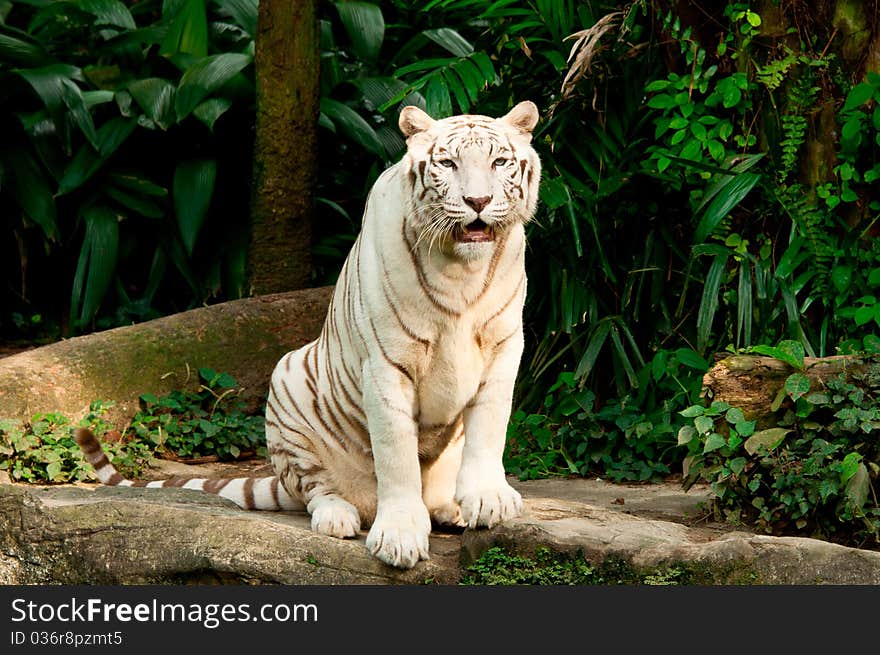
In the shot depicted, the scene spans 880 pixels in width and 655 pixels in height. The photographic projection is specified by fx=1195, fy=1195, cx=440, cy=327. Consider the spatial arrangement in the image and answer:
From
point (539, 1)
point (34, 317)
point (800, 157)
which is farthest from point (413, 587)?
point (34, 317)

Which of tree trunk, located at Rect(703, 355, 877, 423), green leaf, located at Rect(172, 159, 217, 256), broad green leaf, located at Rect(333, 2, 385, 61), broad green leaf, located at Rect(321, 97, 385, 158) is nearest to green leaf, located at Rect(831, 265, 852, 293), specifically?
tree trunk, located at Rect(703, 355, 877, 423)

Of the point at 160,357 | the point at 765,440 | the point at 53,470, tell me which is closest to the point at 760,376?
the point at 765,440

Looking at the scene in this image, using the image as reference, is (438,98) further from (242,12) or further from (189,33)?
(242,12)

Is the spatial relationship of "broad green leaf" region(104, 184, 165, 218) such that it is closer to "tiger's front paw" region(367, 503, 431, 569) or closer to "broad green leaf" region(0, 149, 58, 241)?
"broad green leaf" region(0, 149, 58, 241)

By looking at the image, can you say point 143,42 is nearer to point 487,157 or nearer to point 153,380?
point 153,380

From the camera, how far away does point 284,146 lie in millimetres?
7023

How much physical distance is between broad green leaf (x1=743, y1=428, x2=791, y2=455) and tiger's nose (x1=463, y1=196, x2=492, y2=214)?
1554mm

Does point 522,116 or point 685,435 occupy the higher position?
point 522,116

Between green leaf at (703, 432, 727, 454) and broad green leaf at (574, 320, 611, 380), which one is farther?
broad green leaf at (574, 320, 611, 380)

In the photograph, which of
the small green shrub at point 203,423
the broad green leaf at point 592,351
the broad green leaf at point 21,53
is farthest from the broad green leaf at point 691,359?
the broad green leaf at point 21,53

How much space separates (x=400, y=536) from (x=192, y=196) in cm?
437

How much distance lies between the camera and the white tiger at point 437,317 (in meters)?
3.74

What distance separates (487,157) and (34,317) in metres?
5.21

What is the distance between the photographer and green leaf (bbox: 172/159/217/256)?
7.55m
